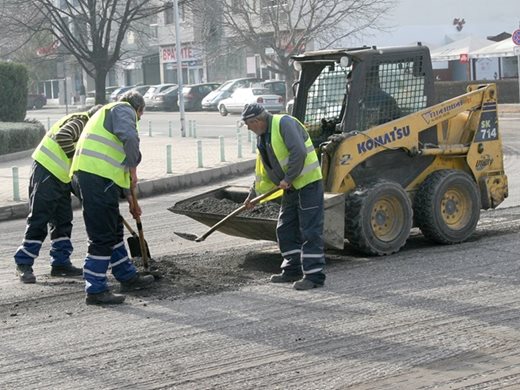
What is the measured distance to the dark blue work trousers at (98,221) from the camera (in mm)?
8586

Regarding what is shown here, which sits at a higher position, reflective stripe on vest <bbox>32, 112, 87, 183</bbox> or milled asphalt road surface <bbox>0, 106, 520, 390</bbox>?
reflective stripe on vest <bbox>32, 112, 87, 183</bbox>

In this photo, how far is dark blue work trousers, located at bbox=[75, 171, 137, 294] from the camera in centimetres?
859

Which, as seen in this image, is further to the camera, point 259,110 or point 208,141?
point 208,141

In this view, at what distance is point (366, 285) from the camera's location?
902 cm

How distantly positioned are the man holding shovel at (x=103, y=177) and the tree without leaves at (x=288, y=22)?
34.2 meters

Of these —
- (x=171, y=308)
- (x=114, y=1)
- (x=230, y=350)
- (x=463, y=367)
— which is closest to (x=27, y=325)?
(x=171, y=308)

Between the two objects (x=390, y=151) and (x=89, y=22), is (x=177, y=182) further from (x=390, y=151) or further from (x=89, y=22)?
(x=89, y=22)

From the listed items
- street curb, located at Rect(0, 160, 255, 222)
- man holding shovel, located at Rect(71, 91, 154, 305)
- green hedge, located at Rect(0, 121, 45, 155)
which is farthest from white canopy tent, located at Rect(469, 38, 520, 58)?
man holding shovel, located at Rect(71, 91, 154, 305)

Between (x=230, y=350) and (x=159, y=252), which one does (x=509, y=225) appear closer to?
(x=159, y=252)

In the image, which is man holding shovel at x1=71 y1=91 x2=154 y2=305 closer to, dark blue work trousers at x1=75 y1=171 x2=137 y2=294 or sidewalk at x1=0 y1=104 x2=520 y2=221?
dark blue work trousers at x1=75 y1=171 x2=137 y2=294

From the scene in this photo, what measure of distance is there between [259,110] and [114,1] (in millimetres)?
24691

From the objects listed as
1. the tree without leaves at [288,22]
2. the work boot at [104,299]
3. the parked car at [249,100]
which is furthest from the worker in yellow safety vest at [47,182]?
the tree without leaves at [288,22]

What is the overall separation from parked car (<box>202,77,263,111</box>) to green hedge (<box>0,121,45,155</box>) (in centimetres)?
2161

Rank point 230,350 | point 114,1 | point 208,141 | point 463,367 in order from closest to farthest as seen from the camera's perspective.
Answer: point 463,367, point 230,350, point 208,141, point 114,1
